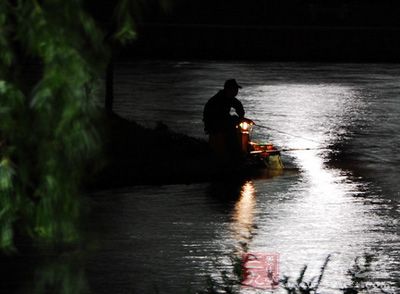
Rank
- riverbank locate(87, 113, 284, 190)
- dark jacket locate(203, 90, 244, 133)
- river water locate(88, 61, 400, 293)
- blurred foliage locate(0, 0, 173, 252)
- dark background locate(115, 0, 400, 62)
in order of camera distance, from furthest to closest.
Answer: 1. dark background locate(115, 0, 400, 62)
2. dark jacket locate(203, 90, 244, 133)
3. riverbank locate(87, 113, 284, 190)
4. river water locate(88, 61, 400, 293)
5. blurred foliage locate(0, 0, 173, 252)

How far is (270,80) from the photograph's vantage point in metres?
31.7

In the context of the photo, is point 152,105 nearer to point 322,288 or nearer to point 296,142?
point 296,142

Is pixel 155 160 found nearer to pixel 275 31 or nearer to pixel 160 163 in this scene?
pixel 160 163

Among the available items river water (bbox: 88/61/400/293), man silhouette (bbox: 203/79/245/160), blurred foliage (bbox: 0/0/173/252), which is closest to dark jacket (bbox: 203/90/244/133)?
man silhouette (bbox: 203/79/245/160)

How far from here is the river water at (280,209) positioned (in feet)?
39.1

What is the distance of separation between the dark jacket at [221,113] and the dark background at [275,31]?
19666mm

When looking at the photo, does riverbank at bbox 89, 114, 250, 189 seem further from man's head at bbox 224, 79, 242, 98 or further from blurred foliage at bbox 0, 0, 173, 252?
blurred foliage at bbox 0, 0, 173, 252

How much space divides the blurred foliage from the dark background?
1238 inches

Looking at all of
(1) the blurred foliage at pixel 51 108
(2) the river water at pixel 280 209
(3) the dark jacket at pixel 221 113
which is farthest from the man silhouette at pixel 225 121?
(1) the blurred foliage at pixel 51 108

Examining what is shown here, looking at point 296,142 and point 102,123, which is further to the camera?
point 296,142

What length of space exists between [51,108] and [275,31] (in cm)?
3765

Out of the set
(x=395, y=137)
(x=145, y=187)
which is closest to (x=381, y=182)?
(x=145, y=187)

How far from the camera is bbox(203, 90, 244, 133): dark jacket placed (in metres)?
17.8

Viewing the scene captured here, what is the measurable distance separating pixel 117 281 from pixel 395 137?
36.1ft
